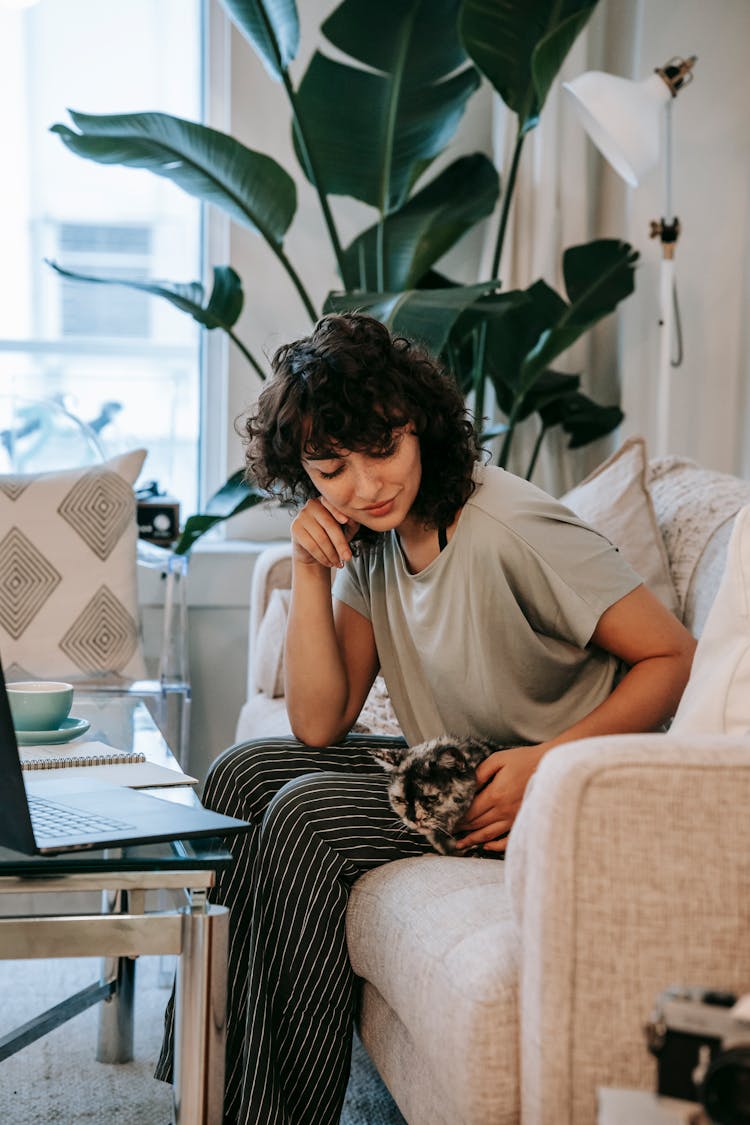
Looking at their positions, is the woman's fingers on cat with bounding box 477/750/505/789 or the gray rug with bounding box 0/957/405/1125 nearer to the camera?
the woman's fingers on cat with bounding box 477/750/505/789

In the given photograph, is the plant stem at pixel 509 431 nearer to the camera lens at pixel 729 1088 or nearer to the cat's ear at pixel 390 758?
the cat's ear at pixel 390 758

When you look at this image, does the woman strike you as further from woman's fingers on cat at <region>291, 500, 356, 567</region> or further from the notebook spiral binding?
the notebook spiral binding

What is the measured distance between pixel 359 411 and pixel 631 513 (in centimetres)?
62

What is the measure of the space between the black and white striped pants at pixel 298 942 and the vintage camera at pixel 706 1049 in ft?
1.84

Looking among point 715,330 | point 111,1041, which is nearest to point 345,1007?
point 111,1041

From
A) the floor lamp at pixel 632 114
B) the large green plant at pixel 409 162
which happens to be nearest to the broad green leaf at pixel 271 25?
the large green plant at pixel 409 162

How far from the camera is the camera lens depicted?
725 millimetres

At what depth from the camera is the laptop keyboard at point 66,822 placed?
3.26 feet

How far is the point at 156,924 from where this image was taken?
955mm

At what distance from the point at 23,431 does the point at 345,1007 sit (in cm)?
185

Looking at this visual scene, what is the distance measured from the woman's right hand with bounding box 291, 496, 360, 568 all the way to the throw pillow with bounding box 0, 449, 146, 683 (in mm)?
1016

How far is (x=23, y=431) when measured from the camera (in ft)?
9.12

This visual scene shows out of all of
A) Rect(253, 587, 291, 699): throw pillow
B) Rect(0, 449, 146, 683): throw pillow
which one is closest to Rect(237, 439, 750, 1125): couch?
Rect(253, 587, 291, 699): throw pillow

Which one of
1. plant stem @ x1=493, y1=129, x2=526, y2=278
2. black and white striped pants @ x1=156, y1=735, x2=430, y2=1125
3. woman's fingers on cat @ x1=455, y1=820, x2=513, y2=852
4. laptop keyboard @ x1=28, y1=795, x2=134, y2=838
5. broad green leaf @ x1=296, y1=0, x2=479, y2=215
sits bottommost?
black and white striped pants @ x1=156, y1=735, x2=430, y2=1125
